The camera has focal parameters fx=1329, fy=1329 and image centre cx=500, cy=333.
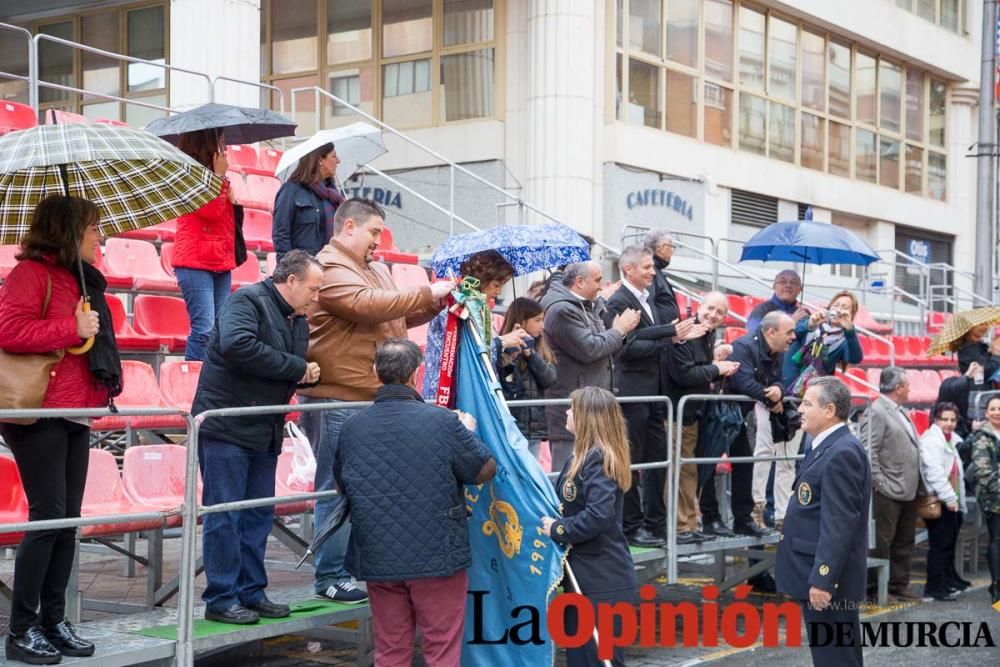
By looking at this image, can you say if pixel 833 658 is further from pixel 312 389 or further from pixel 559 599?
pixel 312 389

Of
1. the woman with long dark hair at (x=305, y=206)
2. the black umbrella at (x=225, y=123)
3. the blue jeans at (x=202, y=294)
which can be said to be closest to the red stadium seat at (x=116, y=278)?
the blue jeans at (x=202, y=294)

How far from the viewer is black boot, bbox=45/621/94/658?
5.28 m

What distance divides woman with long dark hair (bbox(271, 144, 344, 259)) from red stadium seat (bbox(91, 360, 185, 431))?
140cm

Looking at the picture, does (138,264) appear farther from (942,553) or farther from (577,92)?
(577,92)

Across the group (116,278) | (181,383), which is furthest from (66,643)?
(116,278)

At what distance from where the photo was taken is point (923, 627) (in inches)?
364

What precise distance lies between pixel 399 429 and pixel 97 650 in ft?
4.99

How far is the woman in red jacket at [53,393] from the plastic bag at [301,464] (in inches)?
67.2

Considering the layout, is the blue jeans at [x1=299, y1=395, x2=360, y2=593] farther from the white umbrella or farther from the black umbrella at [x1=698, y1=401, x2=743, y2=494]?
the black umbrella at [x1=698, y1=401, x2=743, y2=494]

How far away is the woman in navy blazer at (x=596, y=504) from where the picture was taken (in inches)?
244

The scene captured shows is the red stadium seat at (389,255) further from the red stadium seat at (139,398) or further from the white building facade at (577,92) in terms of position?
the red stadium seat at (139,398)

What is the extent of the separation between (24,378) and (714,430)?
5078 millimetres

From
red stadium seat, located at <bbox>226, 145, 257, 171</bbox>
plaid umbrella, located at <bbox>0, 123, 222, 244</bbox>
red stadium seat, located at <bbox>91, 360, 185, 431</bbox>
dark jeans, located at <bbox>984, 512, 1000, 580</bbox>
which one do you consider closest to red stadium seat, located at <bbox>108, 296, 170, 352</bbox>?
red stadium seat, located at <bbox>91, 360, 185, 431</bbox>

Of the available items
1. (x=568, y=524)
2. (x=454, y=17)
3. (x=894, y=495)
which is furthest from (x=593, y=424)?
(x=454, y=17)
